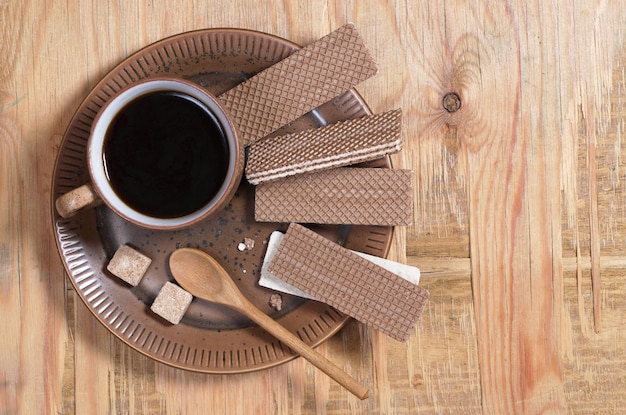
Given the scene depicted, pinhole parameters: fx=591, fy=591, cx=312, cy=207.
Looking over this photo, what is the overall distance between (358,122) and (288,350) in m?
0.33

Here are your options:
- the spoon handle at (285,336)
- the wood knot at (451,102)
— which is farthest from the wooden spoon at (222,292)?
the wood knot at (451,102)

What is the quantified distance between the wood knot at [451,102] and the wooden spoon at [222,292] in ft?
1.36

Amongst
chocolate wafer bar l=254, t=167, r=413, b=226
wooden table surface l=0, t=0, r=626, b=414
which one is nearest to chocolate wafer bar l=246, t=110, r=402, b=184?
chocolate wafer bar l=254, t=167, r=413, b=226

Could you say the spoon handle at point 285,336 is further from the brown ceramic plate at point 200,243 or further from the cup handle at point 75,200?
the cup handle at point 75,200

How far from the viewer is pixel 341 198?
0.81m

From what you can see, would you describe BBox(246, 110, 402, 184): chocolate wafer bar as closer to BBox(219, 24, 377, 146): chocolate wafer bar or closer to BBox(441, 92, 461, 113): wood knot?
BBox(219, 24, 377, 146): chocolate wafer bar

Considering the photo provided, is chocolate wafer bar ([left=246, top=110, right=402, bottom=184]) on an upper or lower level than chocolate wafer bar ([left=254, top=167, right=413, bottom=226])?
upper

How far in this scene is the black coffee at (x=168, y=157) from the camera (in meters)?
0.76

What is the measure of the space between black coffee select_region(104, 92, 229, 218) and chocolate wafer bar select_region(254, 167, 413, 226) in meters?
0.08

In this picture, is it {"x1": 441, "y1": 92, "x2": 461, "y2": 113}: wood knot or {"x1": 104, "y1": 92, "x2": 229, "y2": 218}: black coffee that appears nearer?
{"x1": 104, "y1": 92, "x2": 229, "y2": 218}: black coffee

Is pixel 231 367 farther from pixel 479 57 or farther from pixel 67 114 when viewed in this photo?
pixel 479 57

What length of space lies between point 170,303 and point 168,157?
0.20m

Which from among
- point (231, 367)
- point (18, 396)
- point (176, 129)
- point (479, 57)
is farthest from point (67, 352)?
point (479, 57)

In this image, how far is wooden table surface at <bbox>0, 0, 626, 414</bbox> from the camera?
2.97 feet
